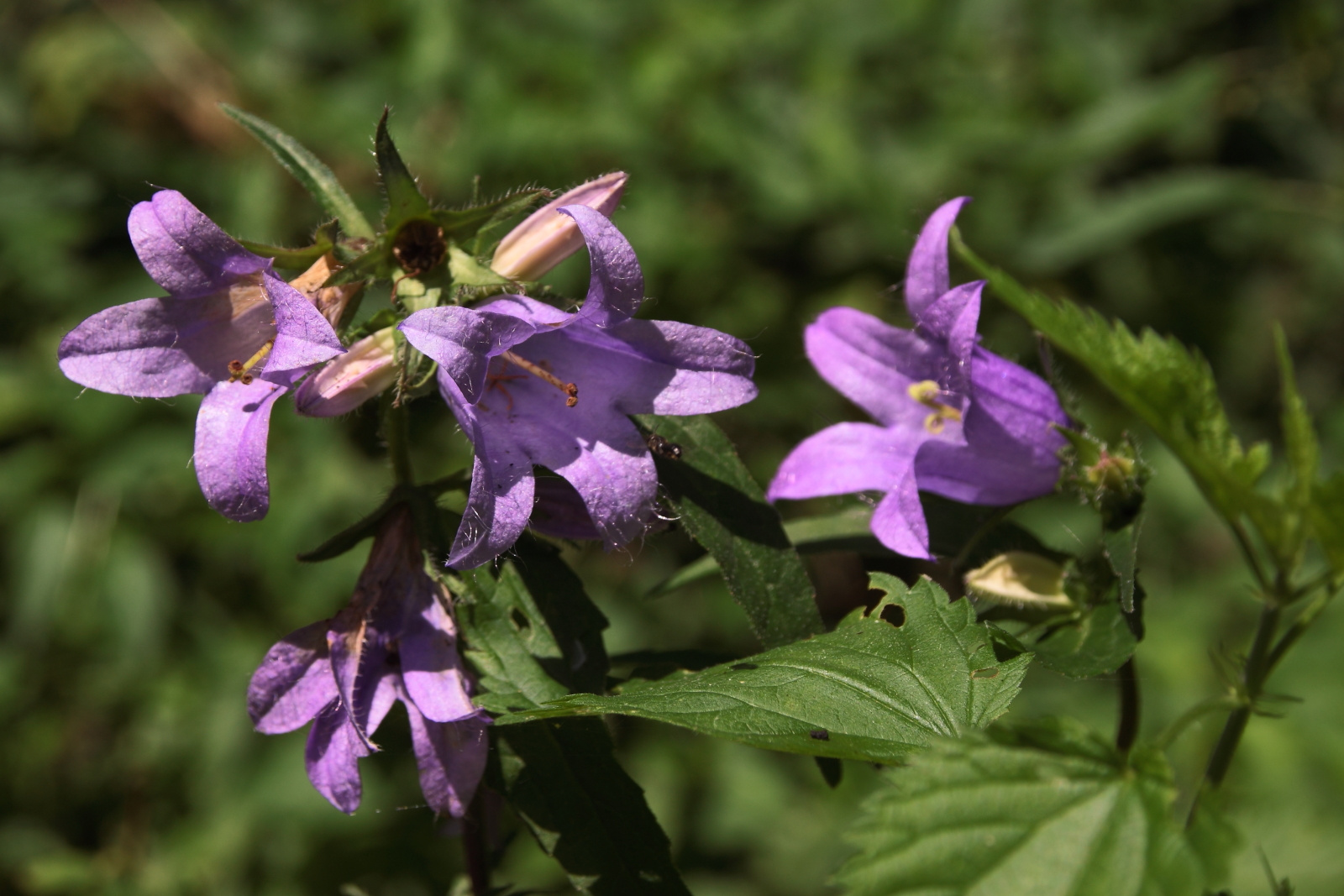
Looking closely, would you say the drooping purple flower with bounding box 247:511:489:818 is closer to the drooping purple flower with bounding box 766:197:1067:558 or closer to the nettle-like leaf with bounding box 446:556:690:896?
the nettle-like leaf with bounding box 446:556:690:896

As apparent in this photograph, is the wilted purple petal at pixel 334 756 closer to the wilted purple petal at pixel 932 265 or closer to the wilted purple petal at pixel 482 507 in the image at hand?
the wilted purple petal at pixel 482 507

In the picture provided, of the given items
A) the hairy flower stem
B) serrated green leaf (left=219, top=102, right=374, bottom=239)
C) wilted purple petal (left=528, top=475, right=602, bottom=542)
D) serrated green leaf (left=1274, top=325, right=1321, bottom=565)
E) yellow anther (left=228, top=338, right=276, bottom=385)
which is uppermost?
serrated green leaf (left=219, top=102, right=374, bottom=239)

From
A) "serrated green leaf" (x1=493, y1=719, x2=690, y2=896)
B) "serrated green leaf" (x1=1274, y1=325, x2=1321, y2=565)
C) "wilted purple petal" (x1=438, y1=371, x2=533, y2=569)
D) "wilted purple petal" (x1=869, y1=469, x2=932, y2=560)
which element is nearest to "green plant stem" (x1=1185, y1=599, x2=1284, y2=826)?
"serrated green leaf" (x1=1274, y1=325, x2=1321, y2=565)

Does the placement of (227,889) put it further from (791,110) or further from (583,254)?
(791,110)

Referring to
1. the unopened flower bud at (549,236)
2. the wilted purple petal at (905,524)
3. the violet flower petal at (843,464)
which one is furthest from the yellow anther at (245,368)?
the wilted purple petal at (905,524)

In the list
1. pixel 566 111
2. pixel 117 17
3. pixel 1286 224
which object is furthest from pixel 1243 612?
pixel 117 17

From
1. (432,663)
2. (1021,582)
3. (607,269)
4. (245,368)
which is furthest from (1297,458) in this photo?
(245,368)
